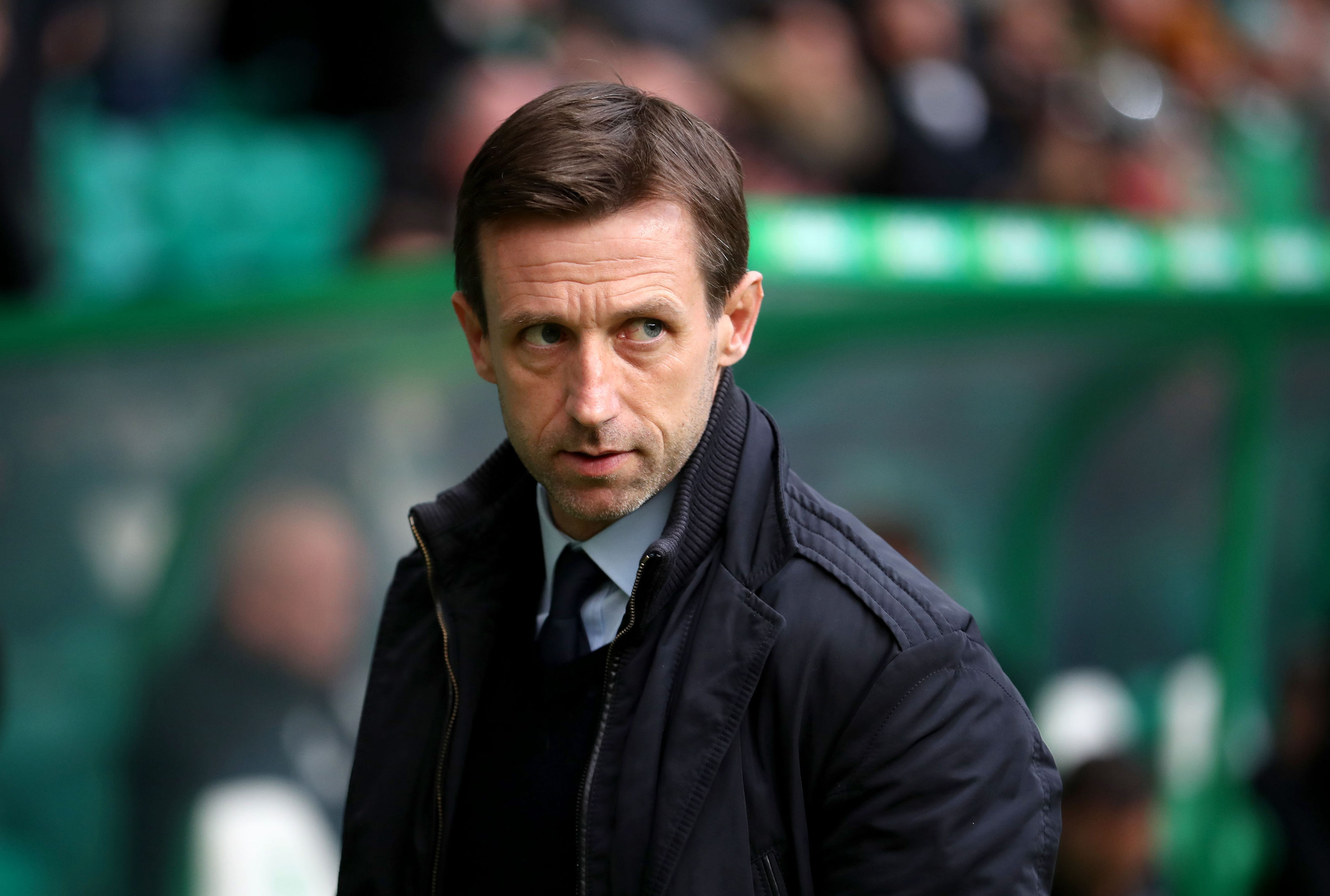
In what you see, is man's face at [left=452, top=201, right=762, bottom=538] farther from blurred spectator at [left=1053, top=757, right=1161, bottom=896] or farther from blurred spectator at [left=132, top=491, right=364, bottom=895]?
blurred spectator at [left=1053, top=757, right=1161, bottom=896]

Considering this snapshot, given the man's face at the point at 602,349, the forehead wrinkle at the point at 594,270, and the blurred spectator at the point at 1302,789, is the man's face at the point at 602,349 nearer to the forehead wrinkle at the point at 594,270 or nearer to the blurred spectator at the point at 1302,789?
the forehead wrinkle at the point at 594,270

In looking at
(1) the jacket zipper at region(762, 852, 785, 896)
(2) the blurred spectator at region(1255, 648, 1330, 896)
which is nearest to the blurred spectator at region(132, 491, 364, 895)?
(1) the jacket zipper at region(762, 852, 785, 896)

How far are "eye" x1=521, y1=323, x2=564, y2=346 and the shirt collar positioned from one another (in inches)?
8.0

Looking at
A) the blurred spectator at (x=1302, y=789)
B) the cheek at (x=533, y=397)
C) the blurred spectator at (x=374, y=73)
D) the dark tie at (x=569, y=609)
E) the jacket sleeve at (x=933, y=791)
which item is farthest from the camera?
the blurred spectator at (x=1302, y=789)

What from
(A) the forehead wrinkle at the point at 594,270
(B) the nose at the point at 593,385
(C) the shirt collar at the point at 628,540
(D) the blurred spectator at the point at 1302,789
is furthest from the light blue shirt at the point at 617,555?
(D) the blurred spectator at the point at 1302,789

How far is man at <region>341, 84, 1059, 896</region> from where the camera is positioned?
4.56ft

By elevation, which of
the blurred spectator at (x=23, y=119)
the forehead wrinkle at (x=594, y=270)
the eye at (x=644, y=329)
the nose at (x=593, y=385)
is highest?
the blurred spectator at (x=23, y=119)

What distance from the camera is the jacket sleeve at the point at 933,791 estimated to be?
137cm

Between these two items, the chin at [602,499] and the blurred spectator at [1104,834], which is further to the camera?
the blurred spectator at [1104,834]

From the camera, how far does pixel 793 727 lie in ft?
4.63

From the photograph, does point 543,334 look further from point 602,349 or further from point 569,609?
point 569,609

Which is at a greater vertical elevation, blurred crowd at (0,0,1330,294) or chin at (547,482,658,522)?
blurred crowd at (0,0,1330,294)

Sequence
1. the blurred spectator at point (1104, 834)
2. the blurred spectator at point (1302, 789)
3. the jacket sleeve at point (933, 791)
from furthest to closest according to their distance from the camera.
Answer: the blurred spectator at point (1302, 789) < the blurred spectator at point (1104, 834) < the jacket sleeve at point (933, 791)

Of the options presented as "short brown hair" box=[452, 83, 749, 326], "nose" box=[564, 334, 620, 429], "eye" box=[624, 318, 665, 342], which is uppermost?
"short brown hair" box=[452, 83, 749, 326]
